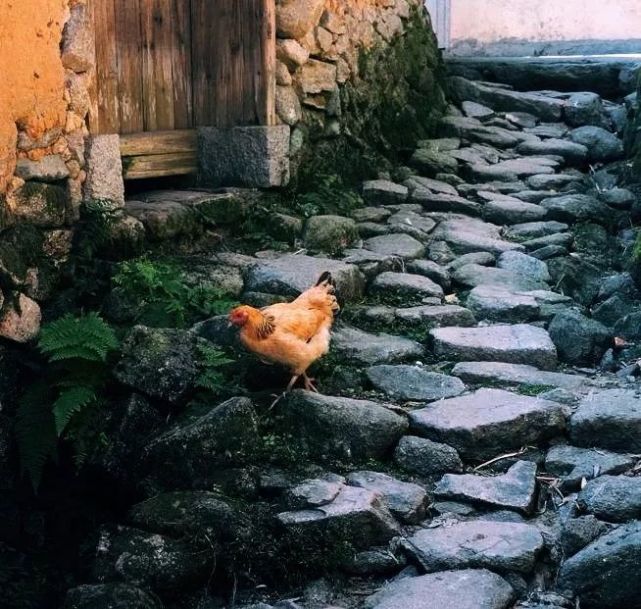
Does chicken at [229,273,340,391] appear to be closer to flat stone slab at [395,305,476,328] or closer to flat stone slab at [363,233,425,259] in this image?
flat stone slab at [395,305,476,328]

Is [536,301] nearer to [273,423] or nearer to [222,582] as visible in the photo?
[273,423]

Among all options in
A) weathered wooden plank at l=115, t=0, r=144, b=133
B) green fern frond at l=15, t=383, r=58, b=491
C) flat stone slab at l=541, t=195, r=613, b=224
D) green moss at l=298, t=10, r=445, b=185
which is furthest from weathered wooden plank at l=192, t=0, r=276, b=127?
green fern frond at l=15, t=383, r=58, b=491

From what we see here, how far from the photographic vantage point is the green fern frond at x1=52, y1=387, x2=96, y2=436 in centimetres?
451

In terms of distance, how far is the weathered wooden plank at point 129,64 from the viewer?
643cm

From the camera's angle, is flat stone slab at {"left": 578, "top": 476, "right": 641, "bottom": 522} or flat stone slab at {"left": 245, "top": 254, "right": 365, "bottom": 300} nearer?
flat stone slab at {"left": 578, "top": 476, "right": 641, "bottom": 522}

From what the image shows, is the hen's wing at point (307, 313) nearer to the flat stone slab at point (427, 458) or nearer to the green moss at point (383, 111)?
the flat stone slab at point (427, 458)

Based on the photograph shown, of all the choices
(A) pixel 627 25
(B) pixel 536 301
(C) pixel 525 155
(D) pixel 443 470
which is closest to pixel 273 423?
(D) pixel 443 470

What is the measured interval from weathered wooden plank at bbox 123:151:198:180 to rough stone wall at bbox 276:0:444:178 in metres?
0.64

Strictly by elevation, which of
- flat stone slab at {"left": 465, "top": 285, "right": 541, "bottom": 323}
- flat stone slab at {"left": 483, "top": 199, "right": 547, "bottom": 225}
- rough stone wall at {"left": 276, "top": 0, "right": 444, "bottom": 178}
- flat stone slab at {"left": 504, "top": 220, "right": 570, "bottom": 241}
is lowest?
flat stone slab at {"left": 465, "top": 285, "right": 541, "bottom": 323}

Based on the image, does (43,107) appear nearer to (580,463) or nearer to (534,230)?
(580,463)

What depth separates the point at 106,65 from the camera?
250 inches

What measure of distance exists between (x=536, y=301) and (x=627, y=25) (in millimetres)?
8733

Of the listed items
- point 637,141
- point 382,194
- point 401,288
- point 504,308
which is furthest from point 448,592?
point 637,141

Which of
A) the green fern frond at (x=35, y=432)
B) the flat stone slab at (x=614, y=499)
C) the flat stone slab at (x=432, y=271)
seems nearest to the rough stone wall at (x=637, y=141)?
the flat stone slab at (x=432, y=271)
